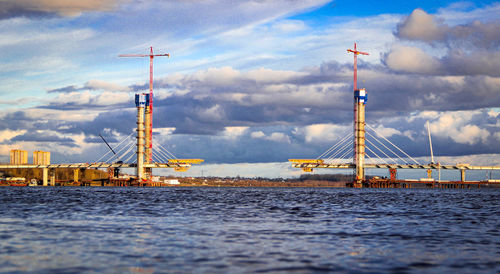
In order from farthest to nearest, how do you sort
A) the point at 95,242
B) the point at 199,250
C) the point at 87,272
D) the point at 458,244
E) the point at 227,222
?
the point at 227,222
the point at 458,244
the point at 95,242
the point at 199,250
the point at 87,272

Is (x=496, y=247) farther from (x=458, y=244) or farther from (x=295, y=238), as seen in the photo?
(x=295, y=238)

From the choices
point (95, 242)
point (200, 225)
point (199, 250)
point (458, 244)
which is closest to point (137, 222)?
point (200, 225)

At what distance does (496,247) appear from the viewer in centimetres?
2997

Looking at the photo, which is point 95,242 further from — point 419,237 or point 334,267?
point 419,237

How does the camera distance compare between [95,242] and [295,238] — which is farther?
[295,238]

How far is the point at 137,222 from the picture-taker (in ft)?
140

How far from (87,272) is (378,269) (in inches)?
467

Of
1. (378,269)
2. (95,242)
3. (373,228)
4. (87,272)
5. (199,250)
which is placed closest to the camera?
(87,272)

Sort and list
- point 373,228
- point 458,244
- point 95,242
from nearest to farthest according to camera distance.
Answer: point 95,242 < point 458,244 < point 373,228

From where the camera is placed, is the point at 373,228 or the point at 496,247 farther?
the point at 373,228

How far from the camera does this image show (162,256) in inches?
977

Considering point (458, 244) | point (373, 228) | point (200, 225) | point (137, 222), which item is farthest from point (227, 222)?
point (458, 244)

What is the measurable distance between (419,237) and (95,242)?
803 inches

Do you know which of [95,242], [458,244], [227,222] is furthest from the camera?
[227,222]
